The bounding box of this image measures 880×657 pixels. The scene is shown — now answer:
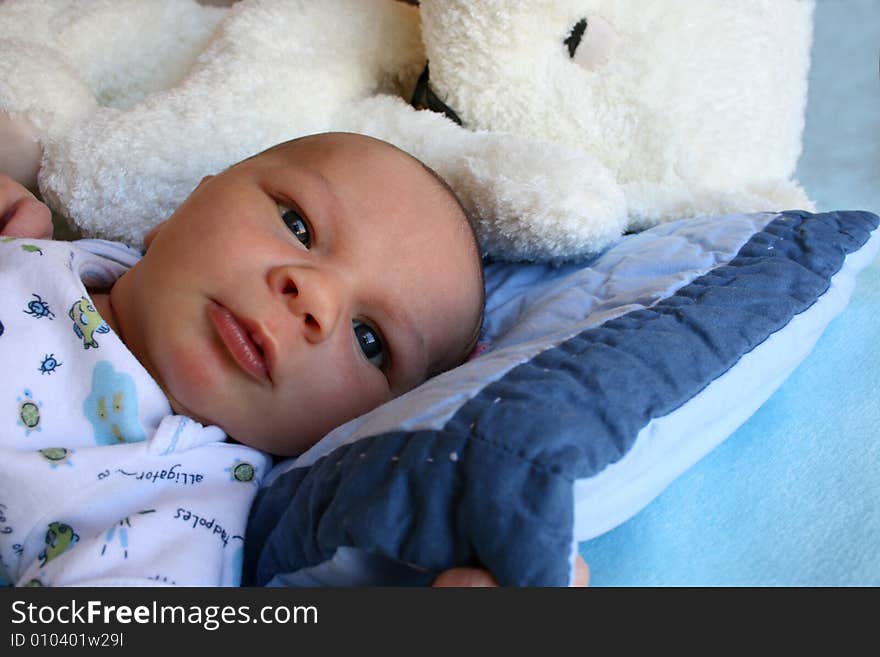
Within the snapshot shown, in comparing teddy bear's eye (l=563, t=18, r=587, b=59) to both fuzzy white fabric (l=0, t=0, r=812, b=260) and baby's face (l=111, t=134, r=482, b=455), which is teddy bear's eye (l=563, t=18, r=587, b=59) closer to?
fuzzy white fabric (l=0, t=0, r=812, b=260)

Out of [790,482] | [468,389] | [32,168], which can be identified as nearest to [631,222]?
[790,482]

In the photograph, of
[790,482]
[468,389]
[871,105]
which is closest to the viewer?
[468,389]

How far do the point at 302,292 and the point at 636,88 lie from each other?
0.54 meters

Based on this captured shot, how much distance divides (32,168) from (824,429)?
1.00m

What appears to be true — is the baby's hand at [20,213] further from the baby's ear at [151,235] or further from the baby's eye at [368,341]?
the baby's eye at [368,341]

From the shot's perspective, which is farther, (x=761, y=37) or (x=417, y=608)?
(x=761, y=37)

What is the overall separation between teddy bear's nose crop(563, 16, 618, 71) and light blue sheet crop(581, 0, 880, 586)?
443mm

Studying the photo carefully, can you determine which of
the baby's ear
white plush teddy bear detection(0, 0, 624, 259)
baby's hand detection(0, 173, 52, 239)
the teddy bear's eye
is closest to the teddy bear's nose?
the teddy bear's eye

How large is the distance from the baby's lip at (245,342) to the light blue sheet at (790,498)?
13.5 inches

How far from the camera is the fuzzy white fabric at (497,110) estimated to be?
103cm

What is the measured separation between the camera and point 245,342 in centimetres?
81

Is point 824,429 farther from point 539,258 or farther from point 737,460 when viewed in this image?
point 539,258

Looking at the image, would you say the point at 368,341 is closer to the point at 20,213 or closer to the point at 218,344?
the point at 218,344

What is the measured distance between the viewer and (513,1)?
40.7 inches
